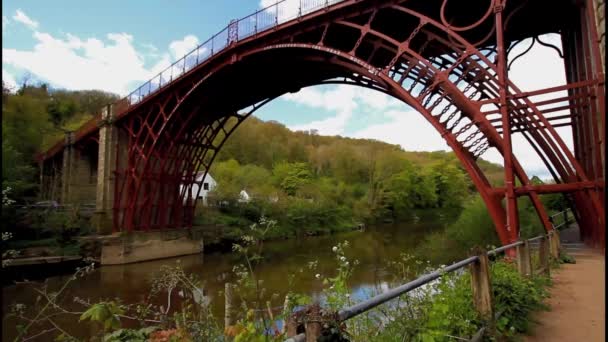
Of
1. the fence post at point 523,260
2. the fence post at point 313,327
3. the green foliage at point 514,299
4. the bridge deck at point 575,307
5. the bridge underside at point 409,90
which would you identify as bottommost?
the bridge deck at point 575,307

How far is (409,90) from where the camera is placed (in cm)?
994

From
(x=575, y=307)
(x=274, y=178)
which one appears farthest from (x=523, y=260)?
(x=274, y=178)

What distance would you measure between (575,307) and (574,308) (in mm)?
43

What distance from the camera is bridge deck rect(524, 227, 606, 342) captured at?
343 centimetres

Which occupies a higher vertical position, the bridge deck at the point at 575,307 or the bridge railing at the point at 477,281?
the bridge railing at the point at 477,281

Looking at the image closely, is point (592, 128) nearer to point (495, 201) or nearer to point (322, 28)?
point (495, 201)

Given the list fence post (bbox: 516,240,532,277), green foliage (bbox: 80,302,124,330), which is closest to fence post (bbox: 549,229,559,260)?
fence post (bbox: 516,240,532,277)

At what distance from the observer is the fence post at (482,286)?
10.3 ft

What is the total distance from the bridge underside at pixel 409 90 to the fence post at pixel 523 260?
8.73 ft

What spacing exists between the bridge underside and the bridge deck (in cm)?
119

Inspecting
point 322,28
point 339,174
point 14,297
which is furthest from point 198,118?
point 339,174

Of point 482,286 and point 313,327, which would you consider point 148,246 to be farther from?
point 313,327

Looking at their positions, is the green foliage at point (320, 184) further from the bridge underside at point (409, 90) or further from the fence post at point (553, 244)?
the fence post at point (553, 244)

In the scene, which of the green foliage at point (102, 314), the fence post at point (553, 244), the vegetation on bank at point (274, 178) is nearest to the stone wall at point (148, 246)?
the vegetation on bank at point (274, 178)
